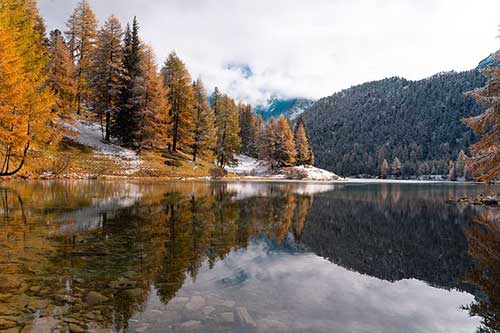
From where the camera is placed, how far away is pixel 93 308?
547cm

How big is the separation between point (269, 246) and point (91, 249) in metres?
Result: 5.43

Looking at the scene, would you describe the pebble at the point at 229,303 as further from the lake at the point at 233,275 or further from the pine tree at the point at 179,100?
the pine tree at the point at 179,100

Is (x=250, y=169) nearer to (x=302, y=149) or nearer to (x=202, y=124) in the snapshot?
(x=302, y=149)

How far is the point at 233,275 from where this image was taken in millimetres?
7789

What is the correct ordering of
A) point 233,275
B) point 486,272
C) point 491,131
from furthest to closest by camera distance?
1. point 491,131
2. point 486,272
3. point 233,275

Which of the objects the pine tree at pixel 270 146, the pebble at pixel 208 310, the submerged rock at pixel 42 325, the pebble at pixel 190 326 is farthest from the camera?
the pine tree at pixel 270 146

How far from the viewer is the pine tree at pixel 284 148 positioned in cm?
7938

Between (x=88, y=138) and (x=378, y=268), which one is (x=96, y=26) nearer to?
(x=88, y=138)

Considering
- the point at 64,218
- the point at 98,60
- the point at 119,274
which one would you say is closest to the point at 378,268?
the point at 119,274

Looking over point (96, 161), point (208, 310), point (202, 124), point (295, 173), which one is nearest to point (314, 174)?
point (295, 173)

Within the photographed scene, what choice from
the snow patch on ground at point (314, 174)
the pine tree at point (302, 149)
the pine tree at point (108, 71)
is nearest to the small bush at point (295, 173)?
the snow patch on ground at point (314, 174)

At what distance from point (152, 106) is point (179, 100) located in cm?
812

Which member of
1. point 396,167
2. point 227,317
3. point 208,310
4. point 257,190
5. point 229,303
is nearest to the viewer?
point 227,317

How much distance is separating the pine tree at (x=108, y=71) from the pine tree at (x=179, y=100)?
8.99 metres
